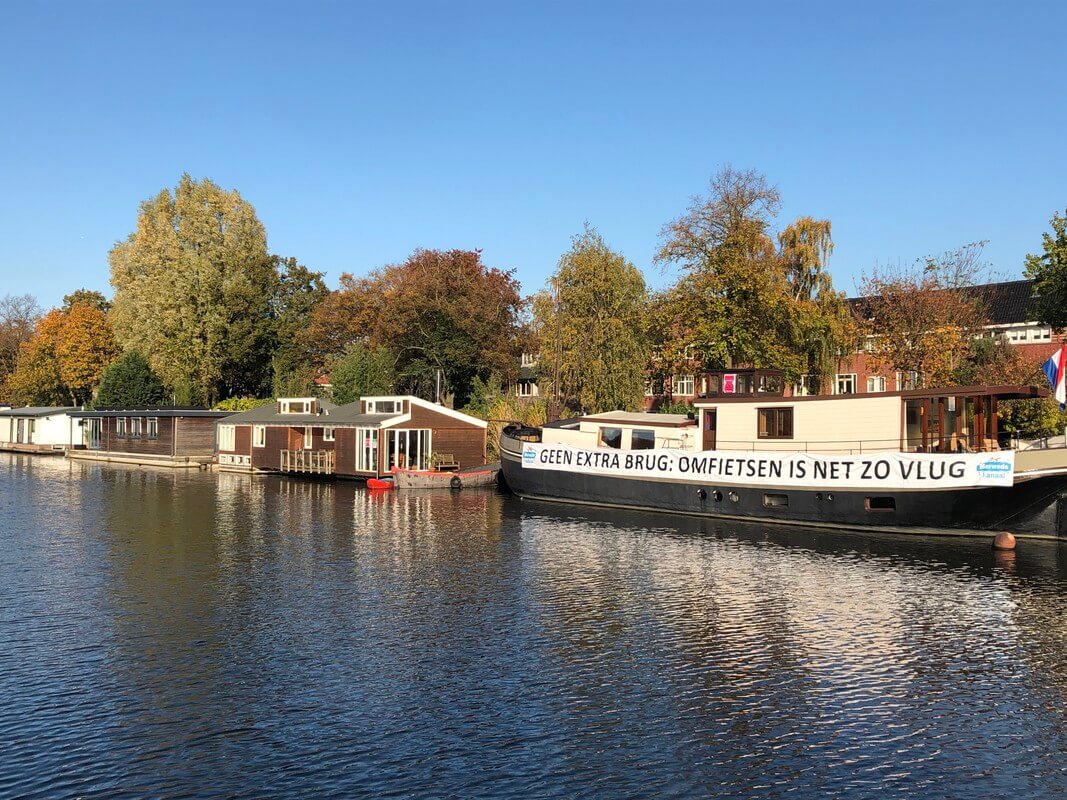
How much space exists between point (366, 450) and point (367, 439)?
0.66 metres

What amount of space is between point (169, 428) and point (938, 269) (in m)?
55.7

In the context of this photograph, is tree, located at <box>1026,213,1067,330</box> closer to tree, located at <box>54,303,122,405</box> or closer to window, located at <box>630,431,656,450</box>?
window, located at <box>630,431,656,450</box>

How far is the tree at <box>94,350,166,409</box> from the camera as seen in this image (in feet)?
272

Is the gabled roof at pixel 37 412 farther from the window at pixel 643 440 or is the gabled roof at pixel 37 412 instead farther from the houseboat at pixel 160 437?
the window at pixel 643 440

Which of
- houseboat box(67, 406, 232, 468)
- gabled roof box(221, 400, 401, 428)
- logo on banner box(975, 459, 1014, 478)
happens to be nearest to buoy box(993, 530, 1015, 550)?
logo on banner box(975, 459, 1014, 478)

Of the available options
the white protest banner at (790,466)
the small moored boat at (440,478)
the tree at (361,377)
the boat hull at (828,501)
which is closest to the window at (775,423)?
the white protest banner at (790,466)

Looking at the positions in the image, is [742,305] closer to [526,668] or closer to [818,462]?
[818,462]

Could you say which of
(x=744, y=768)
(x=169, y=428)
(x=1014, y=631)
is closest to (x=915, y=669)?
(x=1014, y=631)

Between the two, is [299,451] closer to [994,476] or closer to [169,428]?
[169,428]

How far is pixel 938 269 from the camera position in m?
60.3

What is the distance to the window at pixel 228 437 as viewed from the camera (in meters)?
63.6

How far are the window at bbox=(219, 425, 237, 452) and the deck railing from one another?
7.30 meters

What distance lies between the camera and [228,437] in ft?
211

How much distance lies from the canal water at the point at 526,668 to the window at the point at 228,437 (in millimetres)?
31532
